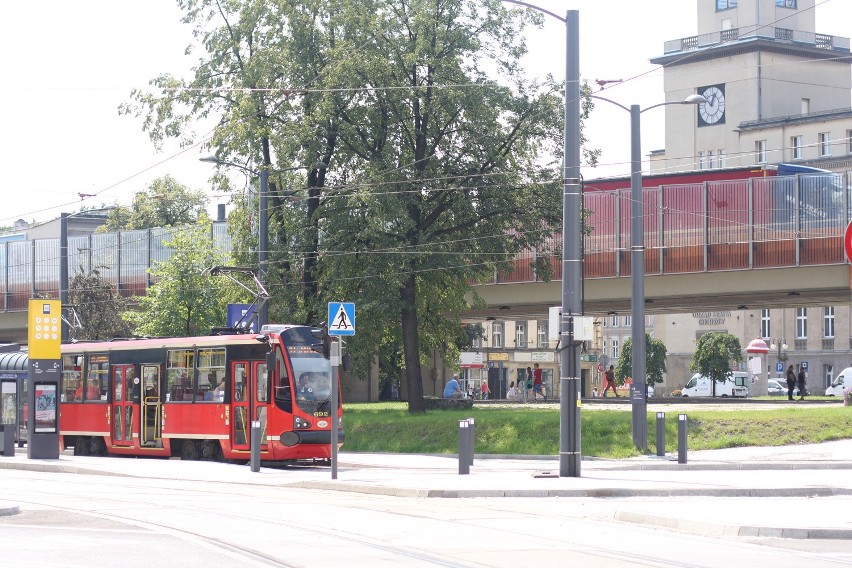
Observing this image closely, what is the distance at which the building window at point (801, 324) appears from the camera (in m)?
98.2

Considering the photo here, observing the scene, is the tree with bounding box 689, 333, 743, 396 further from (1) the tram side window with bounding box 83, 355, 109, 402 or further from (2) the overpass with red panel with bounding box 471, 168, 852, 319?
(1) the tram side window with bounding box 83, 355, 109, 402

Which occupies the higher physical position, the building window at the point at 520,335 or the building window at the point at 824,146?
the building window at the point at 824,146

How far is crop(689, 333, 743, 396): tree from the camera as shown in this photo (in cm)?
8731

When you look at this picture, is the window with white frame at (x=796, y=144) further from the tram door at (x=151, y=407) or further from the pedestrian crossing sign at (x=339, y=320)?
the pedestrian crossing sign at (x=339, y=320)

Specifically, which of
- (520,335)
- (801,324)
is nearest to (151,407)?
(801,324)

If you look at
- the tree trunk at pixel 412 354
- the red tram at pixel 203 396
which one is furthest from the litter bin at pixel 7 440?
the tree trunk at pixel 412 354

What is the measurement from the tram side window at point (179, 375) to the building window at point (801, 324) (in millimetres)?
74927

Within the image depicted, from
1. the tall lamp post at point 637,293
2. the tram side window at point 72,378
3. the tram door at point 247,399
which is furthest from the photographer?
the tram side window at point 72,378

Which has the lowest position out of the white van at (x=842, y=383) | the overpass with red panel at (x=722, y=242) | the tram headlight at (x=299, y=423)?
the white van at (x=842, y=383)

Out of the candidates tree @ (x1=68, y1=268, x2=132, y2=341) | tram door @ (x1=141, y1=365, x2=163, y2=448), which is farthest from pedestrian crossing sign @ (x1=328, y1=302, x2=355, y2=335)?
tree @ (x1=68, y1=268, x2=132, y2=341)

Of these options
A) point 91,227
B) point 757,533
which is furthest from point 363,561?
point 91,227

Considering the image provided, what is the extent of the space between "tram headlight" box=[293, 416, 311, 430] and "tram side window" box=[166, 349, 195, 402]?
3577mm

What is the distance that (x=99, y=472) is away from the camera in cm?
2694

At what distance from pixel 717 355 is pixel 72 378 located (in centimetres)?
5971
